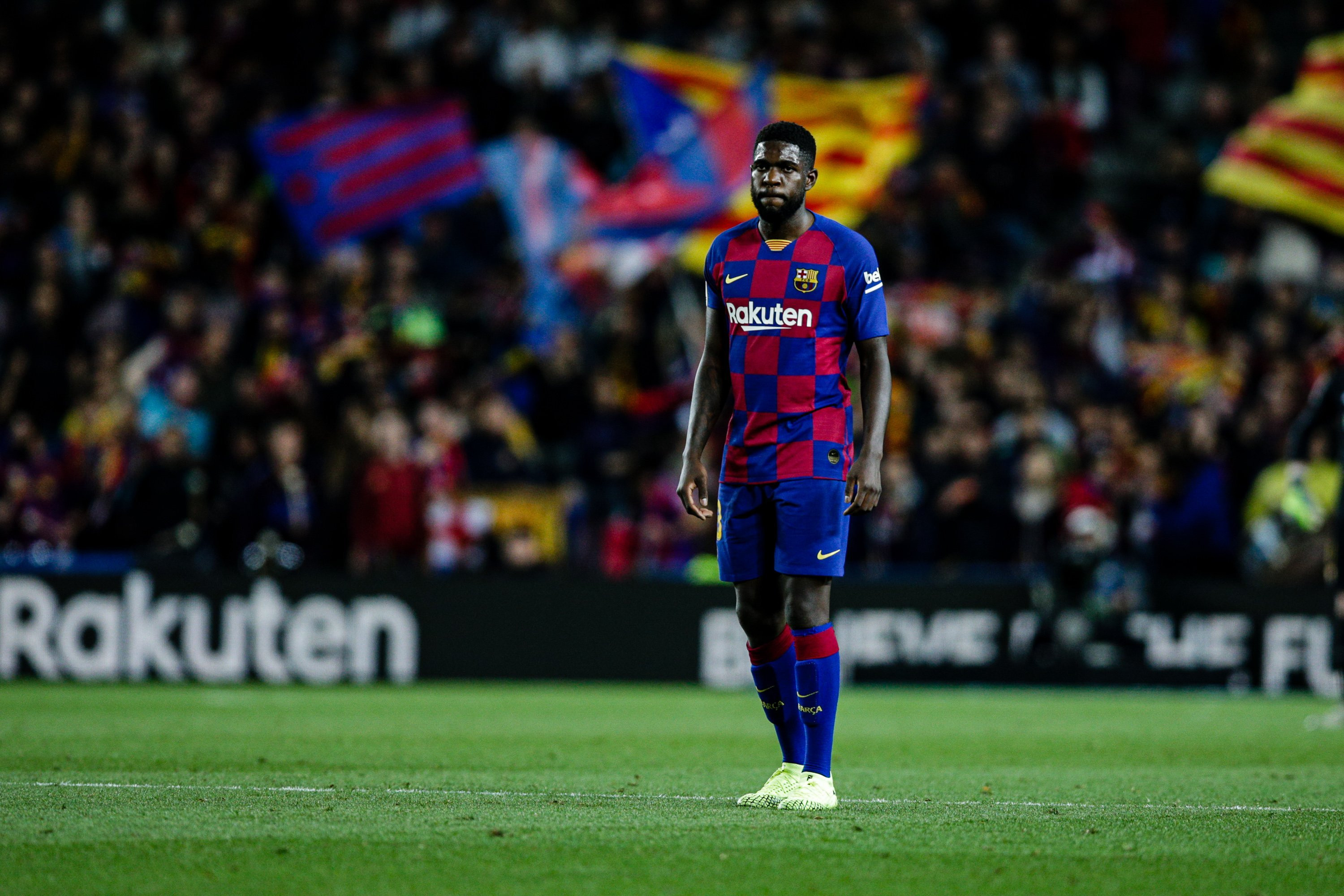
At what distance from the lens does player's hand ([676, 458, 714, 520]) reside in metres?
6.77

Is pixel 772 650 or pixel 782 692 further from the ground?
pixel 772 650

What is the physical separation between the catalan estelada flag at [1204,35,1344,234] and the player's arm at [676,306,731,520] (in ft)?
39.9

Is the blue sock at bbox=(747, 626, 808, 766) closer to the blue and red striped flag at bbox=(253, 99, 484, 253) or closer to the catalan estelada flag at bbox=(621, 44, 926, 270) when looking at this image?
the catalan estelada flag at bbox=(621, 44, 926, 270)

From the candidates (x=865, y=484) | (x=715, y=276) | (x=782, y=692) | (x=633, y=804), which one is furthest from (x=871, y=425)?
(x=633, y=804)

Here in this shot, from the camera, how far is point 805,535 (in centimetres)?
649

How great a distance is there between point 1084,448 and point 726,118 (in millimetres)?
4714

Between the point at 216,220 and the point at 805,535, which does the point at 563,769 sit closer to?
the point at 805,535

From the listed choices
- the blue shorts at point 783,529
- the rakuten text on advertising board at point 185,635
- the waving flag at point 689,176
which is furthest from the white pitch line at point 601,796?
the waving flag at point 689,176

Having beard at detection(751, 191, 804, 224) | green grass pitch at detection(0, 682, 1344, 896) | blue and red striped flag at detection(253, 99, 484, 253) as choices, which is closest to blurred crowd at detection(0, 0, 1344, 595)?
blue and red striped flag at detection(253, 99, 484, 253)

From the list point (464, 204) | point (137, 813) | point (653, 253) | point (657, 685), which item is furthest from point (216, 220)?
point (137, 813)

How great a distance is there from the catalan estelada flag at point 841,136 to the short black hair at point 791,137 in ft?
35.4

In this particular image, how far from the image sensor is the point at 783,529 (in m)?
6.52

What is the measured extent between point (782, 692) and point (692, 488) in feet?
2.75

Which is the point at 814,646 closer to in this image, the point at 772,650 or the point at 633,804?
the point at 772,650
